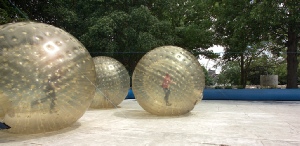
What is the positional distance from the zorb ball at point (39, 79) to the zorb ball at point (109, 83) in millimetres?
3318

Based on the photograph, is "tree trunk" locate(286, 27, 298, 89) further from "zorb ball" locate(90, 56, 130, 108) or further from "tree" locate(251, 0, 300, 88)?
"zorb ball" locate(90, 56, 130, 108)

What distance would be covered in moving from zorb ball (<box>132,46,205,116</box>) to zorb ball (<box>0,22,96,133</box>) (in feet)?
6.75

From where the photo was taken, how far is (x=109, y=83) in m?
8.48

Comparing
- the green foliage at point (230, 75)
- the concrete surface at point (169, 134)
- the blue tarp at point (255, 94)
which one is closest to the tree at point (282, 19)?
the blue tarp at point (255, 94)

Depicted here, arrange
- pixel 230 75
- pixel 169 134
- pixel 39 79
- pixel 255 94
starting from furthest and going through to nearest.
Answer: pixel 230 75, pixel 255 94, pixel 169 134, pixel 39 79

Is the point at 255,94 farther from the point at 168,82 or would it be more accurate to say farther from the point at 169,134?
the point at 169,134

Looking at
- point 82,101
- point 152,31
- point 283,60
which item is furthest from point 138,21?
point 283,60

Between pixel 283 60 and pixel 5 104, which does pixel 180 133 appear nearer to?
pixel 5 104

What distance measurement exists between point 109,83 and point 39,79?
13.4 ft

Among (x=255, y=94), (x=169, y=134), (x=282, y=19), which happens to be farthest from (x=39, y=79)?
(x=282, y=19)

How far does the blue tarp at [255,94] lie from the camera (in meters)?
13.6

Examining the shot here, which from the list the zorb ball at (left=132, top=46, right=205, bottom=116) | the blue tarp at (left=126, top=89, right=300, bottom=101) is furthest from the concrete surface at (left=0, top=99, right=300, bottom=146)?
the blue tarp at (left=126, top=89, right=300, bottom=101)

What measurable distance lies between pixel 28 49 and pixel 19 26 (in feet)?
1.82

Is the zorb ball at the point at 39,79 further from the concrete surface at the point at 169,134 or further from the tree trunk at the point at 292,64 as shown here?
the tree trunk at the point at 292,64
